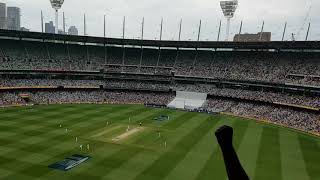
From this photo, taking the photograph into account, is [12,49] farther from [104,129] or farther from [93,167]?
[93,167]

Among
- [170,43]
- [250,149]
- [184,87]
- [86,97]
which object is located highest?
[170,43]

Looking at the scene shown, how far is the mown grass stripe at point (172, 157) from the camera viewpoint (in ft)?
89.3

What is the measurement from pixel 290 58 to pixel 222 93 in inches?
779

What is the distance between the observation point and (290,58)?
227ft

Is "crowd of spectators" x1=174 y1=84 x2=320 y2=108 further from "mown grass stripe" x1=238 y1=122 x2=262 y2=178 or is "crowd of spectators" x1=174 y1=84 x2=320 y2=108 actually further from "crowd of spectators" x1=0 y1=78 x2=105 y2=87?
"crowd of spectators" x1=0 y1=78 x2=105 y2=87

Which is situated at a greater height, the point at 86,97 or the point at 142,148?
the point at 86,97

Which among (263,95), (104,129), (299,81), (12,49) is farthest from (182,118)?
(12,49)

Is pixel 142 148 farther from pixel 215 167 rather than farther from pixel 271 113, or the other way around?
pixel 271 113

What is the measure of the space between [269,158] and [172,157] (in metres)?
12.3

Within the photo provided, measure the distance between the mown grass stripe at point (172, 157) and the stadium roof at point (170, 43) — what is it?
3343 centimetres

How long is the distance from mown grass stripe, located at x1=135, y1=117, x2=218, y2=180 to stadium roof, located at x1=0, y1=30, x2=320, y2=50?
3343 cm

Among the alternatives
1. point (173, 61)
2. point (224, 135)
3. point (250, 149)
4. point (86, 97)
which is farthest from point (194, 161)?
point (173, 61)

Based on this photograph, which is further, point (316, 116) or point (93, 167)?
point (316, 116)

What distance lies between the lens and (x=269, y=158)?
33469 mm
